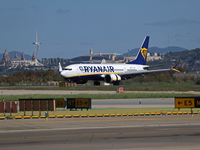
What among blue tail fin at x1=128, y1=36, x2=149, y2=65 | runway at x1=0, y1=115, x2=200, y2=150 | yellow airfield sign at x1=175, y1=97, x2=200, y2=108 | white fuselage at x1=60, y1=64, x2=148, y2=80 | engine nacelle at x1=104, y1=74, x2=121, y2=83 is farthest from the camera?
blue tail fin at x1=128, y1=36, x2=149, y2=65

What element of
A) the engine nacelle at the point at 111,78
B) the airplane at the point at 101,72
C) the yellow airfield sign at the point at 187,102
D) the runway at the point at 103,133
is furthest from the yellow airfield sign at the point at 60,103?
the engine nacelle at the point at 111,78

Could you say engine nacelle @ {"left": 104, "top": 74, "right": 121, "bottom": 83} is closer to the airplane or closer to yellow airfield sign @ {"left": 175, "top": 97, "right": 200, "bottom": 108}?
the airplane

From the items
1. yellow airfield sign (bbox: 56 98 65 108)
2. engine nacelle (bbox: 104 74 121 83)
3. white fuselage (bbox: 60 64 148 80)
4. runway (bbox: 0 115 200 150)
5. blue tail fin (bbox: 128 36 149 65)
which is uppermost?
blue tail fin (bbox: 128 36 149 65)

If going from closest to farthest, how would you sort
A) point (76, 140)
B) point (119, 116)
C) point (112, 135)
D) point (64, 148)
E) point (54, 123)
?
point (64, 148), point (76, 140), point (112, 135), point (54, 123), point (119, 116)

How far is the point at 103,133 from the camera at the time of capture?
23.4 m

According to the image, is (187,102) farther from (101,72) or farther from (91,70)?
(101,72)

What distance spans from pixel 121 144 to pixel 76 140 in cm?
268

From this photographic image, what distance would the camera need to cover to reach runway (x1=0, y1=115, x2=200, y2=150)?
19.5 meters

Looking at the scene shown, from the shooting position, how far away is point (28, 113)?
3547 cm

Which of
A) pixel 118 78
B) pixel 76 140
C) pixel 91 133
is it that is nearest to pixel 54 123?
pixel 91 133

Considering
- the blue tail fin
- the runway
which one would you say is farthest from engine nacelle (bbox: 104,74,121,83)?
the runway

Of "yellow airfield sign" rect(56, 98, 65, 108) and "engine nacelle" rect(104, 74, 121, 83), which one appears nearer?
"yellow airfield sign" rect(56, 98, 65, 108)

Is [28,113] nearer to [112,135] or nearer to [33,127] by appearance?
[33,127]

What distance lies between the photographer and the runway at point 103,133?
19.5 m
